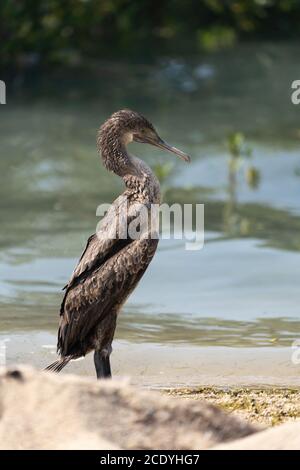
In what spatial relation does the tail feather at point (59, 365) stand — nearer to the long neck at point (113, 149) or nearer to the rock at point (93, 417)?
the long neck at point (113, 149)

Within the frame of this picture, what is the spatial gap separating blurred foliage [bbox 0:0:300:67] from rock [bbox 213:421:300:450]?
1020 centimetres

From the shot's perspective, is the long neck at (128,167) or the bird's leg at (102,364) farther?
the long neck at (128,167)

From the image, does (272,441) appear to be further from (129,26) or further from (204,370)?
(129,26)

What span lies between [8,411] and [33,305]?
14.5 ft

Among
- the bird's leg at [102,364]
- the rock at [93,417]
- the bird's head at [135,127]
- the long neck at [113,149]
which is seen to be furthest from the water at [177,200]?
the rock at [93,417]

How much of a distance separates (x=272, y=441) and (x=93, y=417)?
1.94ft

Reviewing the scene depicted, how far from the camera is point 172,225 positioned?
34.7ft

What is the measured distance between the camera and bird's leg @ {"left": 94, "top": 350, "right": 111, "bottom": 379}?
645 centimetres

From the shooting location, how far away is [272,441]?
4.11m

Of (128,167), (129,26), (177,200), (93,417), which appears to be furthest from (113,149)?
(129,26)

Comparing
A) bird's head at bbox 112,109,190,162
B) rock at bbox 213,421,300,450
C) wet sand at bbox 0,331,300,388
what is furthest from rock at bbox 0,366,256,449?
bird's head at bbox 112,109,190,162

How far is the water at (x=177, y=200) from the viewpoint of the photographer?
26.5 ft

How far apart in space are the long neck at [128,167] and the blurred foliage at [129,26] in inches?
286
